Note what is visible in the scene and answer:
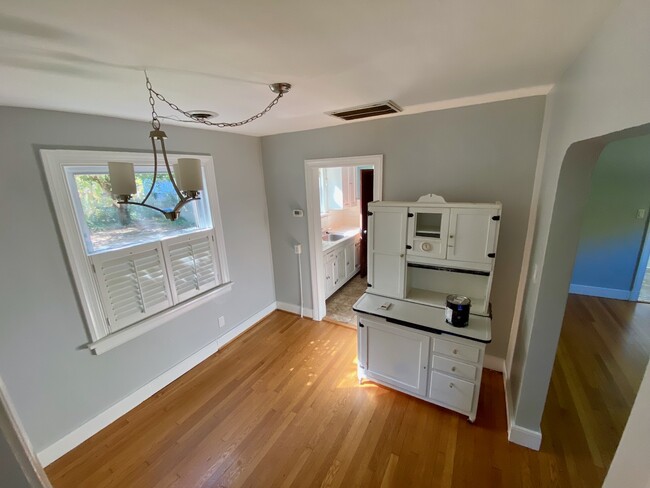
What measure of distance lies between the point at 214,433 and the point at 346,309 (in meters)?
2.10

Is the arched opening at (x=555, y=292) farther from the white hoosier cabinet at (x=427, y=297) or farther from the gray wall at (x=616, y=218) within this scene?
the gray wall at (x=616, y=218)

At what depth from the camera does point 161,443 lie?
6.62 ft

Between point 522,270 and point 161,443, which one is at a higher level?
point 522,270

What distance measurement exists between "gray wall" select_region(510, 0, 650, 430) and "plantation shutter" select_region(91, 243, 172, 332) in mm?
2840

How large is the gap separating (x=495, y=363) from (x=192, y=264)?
10.0 ft

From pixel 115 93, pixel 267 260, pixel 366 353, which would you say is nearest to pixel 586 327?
pixel 366 353

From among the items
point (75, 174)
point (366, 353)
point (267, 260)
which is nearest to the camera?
point (75, 174)

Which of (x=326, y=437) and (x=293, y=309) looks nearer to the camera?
(x=326, y=437)

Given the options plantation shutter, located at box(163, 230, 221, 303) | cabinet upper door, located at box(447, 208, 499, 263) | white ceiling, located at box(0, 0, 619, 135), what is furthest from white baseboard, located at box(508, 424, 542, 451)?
plantation shutter, located at box(163, 230, 221, 303)

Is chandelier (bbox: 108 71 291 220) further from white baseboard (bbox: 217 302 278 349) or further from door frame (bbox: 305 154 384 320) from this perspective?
white baseboard (bbox: 217 302 278 349)

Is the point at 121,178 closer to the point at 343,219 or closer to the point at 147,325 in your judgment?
the point at 147,325

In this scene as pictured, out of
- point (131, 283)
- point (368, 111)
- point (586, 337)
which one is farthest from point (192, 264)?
point (586, 337)

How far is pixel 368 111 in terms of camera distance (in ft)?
7.11

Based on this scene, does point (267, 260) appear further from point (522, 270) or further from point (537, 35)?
point (537, 35)
